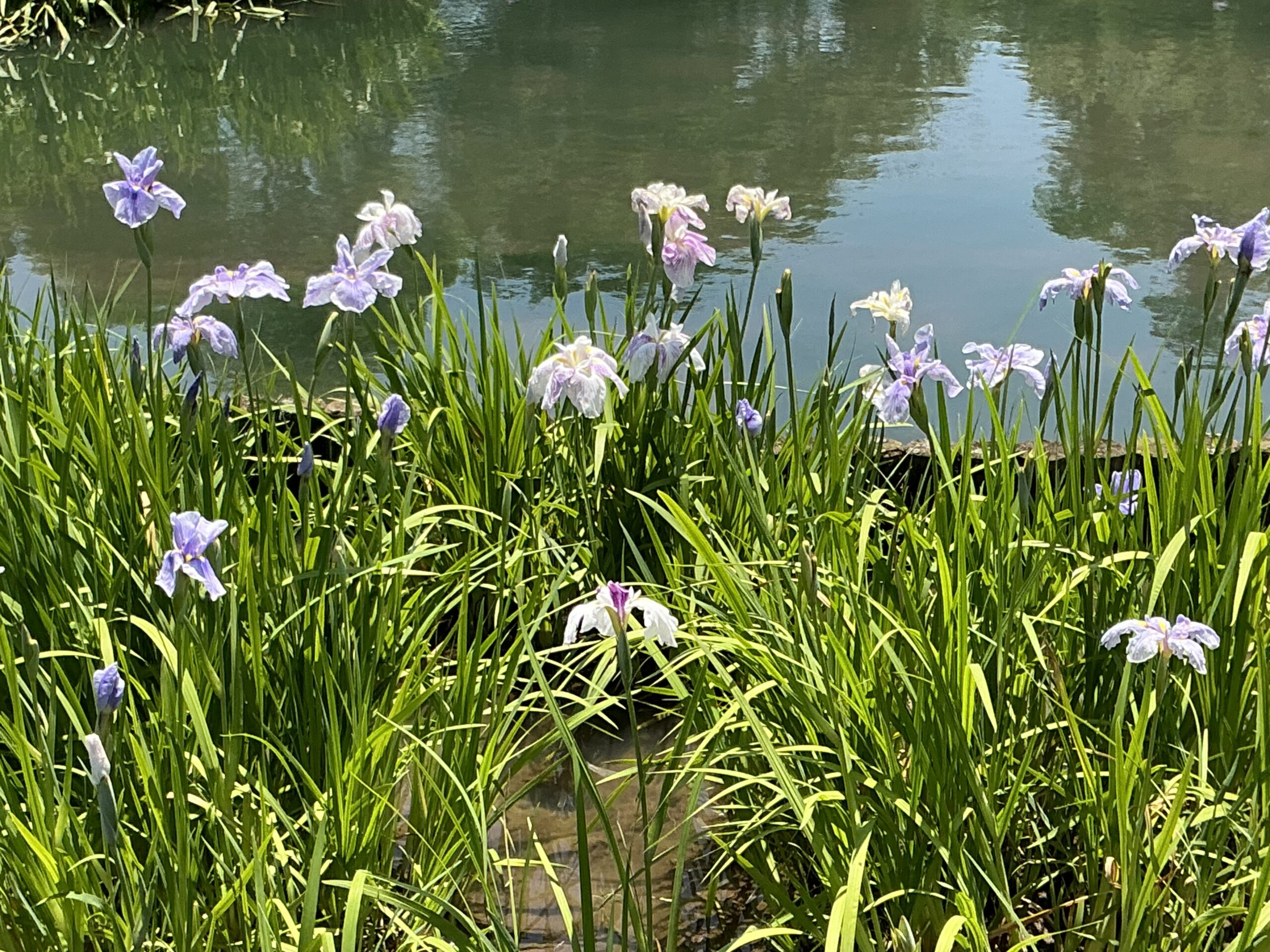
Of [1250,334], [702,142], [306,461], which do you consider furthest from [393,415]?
[702,142]

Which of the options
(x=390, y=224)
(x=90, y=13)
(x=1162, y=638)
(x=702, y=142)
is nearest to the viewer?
(x=1162, y=638)

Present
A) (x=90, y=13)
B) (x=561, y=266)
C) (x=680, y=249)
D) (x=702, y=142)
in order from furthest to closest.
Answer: (x=90, y=13) → (x=702, y=142) → (x=561, y=266) → (x=680, y=249)

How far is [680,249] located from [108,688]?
0.97m

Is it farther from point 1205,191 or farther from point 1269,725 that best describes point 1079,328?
point 1205,191

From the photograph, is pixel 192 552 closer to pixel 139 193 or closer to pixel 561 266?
pixel 139 193

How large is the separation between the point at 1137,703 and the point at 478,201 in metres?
3.65

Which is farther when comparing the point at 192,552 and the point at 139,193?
the point at 139,193

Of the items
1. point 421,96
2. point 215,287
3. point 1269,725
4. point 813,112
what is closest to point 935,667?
point 1269,725

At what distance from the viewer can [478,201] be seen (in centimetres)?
464

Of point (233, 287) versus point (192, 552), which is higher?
point (233, 287)

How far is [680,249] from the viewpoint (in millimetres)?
1690

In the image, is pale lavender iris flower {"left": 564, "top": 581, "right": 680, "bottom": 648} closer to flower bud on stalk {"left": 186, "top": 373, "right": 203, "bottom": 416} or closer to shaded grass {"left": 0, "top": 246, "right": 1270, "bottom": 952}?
shaded grass {"left": 0, "top": 246, "right": 1270, "bottom": 952}

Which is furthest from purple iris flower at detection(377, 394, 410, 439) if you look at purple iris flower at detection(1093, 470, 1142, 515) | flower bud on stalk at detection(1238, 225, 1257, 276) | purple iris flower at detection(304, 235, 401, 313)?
flower bud on stalk at detection(1238, 225, 1257, 276)

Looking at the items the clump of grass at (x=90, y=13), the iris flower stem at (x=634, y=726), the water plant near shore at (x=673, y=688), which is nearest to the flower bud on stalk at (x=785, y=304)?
the water plant near shore at (x=673, y=688)
